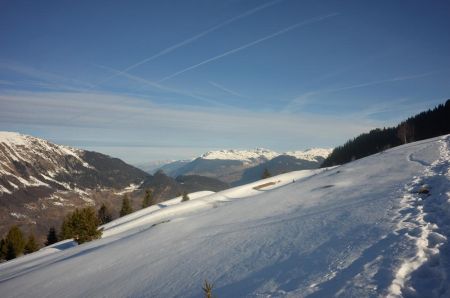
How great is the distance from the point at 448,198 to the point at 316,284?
395 inches

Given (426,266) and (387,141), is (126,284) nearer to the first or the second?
(426,266)

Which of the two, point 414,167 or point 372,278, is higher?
point 414,167

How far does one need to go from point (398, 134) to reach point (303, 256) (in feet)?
298

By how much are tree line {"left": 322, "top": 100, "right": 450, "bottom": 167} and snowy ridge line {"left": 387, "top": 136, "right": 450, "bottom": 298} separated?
78.8m

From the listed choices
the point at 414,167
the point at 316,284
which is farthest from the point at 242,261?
the point at 414,167

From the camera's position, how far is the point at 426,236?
37.1 ft

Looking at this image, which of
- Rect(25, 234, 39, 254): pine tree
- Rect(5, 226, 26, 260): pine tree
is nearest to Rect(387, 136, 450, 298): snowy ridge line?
Rect(5, 226, 26, 260): pine tree

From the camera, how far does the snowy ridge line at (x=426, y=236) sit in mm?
8383

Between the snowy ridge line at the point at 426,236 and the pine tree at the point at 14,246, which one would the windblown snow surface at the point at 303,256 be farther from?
the pine tree at the point at 14,246

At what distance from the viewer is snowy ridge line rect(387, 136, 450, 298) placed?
8383 millimetres

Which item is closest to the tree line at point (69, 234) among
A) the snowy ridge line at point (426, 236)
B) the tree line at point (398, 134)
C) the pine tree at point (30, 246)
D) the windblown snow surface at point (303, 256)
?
the pine tree at point (30, 246)

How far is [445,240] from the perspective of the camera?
1076 cm

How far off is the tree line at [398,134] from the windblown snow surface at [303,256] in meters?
78.5

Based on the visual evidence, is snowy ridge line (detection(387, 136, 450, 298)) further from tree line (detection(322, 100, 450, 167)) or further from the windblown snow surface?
tree line (detection(322, 100, 450, 167))
